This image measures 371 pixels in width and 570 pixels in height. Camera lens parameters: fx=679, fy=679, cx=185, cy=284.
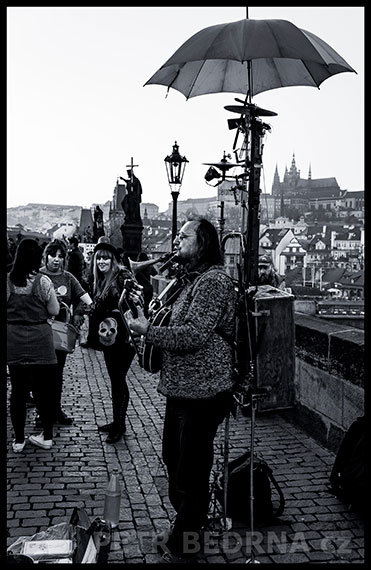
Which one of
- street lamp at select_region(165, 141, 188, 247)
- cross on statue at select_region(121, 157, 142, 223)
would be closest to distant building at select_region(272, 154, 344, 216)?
cross on statue at select_region(121, 157, 142, 223)

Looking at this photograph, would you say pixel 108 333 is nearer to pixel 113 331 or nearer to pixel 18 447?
pixel 113 331

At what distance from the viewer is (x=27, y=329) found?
5312 mm

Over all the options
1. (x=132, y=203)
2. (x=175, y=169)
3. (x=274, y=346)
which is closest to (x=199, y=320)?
(x=274, y=346)

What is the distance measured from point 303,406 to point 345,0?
3.81m

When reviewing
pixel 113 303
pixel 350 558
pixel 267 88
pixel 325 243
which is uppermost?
pixel 325 243

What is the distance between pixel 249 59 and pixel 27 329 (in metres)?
2.82

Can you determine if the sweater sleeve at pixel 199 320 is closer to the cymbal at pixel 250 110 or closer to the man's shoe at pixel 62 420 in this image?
the cymbal at pixel 250 110

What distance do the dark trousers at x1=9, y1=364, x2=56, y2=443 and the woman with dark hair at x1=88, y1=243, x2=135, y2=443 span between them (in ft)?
1.71

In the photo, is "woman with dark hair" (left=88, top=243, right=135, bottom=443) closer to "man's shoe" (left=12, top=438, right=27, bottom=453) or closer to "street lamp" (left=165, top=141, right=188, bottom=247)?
"man's shoe" (left=12, top=438, right=27, bottom=453)

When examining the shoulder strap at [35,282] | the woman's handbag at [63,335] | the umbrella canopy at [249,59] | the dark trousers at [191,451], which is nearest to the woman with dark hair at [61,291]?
the woman's handbag at [63,335]

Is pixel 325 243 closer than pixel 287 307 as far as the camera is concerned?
No
